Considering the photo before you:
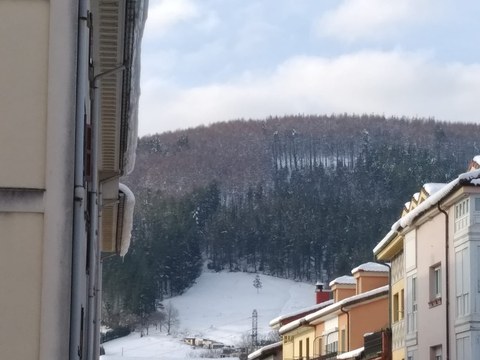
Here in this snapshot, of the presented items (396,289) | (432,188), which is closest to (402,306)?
(396,289)

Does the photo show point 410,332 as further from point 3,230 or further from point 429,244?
point 3,230

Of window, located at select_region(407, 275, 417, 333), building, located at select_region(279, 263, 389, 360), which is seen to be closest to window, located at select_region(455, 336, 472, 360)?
window, located at select_region(407, 275, 417, 333)

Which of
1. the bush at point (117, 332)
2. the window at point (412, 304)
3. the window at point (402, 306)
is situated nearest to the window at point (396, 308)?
→ the window at point (402, 306)

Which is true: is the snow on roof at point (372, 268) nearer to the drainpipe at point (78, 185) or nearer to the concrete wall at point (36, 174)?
the drainpipe at point (78, 185)

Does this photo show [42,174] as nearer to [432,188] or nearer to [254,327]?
[432,188]

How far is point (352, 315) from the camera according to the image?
48250mm

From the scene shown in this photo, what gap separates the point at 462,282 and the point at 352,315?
691 inches

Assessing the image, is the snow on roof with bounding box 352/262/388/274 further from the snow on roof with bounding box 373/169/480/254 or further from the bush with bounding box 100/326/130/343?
the bush with bounding box 100/326/130/343

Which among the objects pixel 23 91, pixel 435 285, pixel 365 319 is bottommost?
pixel 365 319

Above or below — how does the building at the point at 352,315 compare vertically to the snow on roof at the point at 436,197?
below

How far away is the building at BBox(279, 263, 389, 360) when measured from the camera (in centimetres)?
4778

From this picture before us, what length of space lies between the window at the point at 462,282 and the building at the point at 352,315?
13.5m

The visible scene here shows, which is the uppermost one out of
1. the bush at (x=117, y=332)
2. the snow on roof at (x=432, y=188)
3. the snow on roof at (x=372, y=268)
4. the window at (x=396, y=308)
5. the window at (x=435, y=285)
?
the snow on roof at (x=432, y=188)

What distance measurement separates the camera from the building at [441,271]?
99.9ft
